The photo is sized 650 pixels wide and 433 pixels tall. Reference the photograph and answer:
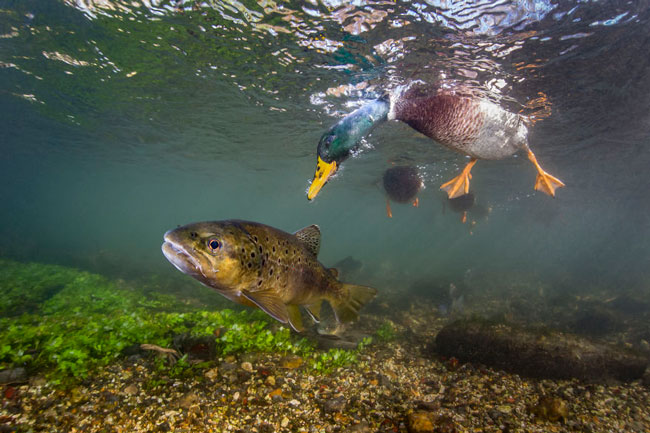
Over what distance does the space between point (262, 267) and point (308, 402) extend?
2171mm

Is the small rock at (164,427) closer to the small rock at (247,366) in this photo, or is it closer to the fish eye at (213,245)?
the small rock at (247,366)

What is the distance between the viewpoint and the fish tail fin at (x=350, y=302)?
295 cm

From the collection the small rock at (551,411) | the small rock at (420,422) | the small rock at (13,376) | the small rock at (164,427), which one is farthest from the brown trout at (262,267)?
the small rock at (551,411)

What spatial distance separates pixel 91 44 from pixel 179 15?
5266mm

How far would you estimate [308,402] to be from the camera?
11.0 feet

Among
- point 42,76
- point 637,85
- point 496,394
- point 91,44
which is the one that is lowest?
point 496,394

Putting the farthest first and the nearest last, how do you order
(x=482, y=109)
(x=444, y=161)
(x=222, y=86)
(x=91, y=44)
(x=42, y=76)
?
1. (x=444, y=161)
2. (x=42, y=76)
3. (x=222, y=86)
4. (x=91, y=44)
5. (x=482, y=109)

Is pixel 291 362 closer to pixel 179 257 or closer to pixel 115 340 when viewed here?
pixel 115 340

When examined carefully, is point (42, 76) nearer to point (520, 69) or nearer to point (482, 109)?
point (482, 109)

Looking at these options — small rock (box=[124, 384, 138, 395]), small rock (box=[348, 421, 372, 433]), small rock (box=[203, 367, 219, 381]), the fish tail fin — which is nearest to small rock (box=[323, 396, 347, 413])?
small rock (box=[348, 421, 372, 433])

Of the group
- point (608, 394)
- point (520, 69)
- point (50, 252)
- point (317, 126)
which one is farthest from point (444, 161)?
point (50, 252)

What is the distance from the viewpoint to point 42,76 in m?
13.0

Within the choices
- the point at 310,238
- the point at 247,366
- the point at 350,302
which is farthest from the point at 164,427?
the point at 310,238

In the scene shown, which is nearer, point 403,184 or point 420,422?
point 420,422
